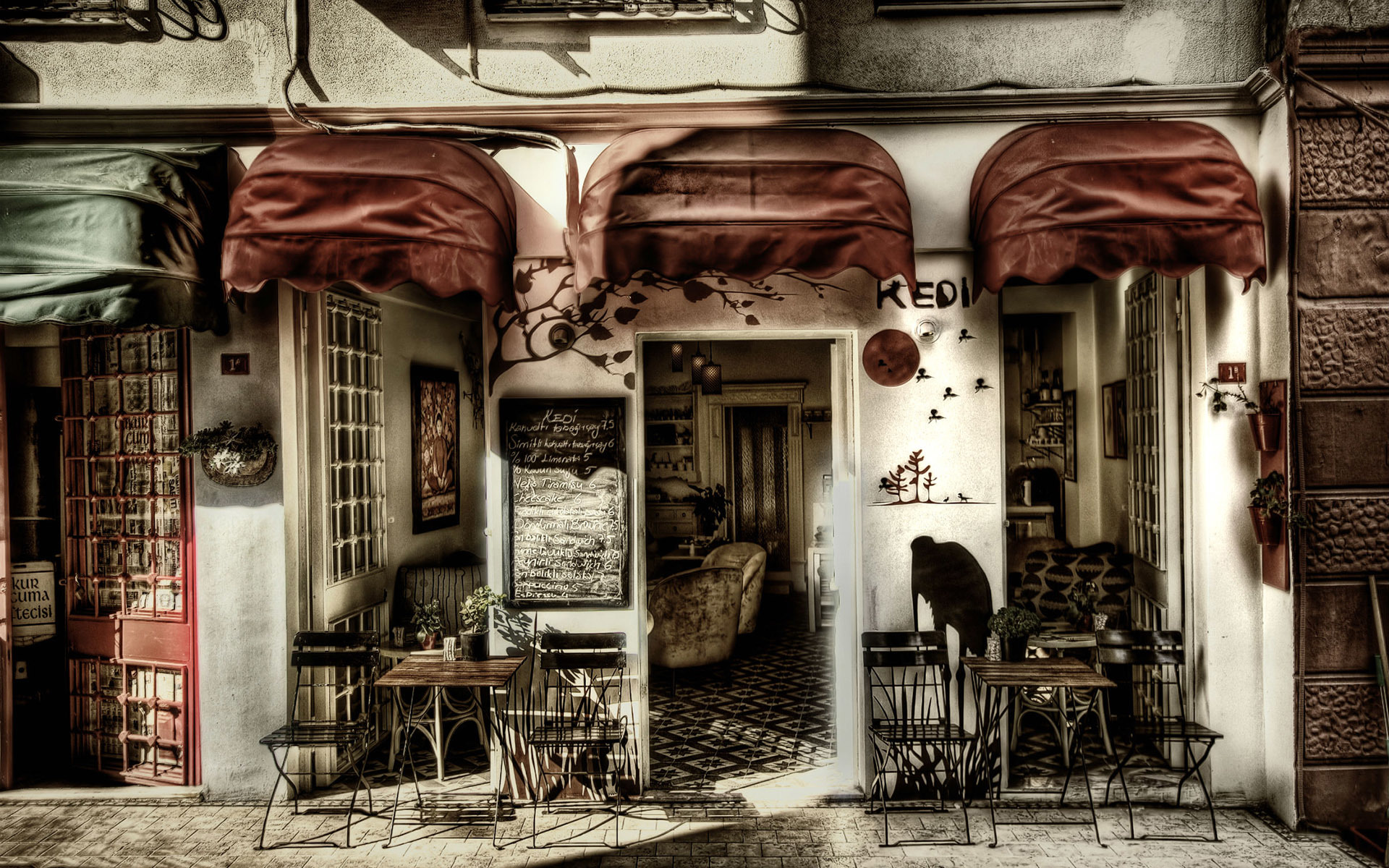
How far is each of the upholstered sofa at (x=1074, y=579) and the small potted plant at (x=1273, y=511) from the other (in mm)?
1461

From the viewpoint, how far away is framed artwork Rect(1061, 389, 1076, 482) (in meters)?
9.16

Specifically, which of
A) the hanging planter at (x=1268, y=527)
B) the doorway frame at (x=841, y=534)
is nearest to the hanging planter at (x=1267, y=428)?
the hanging planter at (x=1268, y=527)

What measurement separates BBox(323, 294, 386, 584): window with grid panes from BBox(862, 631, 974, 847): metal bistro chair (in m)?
3.87

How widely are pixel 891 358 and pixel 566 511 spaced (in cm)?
241

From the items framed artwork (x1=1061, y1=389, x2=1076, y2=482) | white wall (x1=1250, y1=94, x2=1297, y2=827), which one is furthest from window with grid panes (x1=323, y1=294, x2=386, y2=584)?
framed artwork (x1=1061, y1=389, x2=1076, y2=482)

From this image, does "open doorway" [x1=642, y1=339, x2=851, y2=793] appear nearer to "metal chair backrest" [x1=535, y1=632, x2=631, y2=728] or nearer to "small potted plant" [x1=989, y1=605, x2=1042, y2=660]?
"metal chair backrest" [x1=535, y1=632, x2=631, y2=728]

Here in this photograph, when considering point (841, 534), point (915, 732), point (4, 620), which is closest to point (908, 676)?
point (915, 732)

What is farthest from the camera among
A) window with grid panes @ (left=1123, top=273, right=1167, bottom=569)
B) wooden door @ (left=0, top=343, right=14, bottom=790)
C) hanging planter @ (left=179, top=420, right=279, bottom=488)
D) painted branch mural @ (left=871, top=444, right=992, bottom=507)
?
window with grid panes @ (left=1123, top=273, right=1167, bottom=569)

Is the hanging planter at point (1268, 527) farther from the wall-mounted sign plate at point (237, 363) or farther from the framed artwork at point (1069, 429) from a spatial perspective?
the wall-mounted sign plate at point (237, 363)

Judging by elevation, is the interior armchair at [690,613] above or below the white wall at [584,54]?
below

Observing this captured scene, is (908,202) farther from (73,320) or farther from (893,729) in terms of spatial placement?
(73,320)

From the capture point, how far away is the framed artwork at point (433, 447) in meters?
7.82

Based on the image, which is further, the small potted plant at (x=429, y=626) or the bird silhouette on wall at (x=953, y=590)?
the small potted plant at (x=429, y=626)

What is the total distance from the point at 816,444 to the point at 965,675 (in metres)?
7.52
